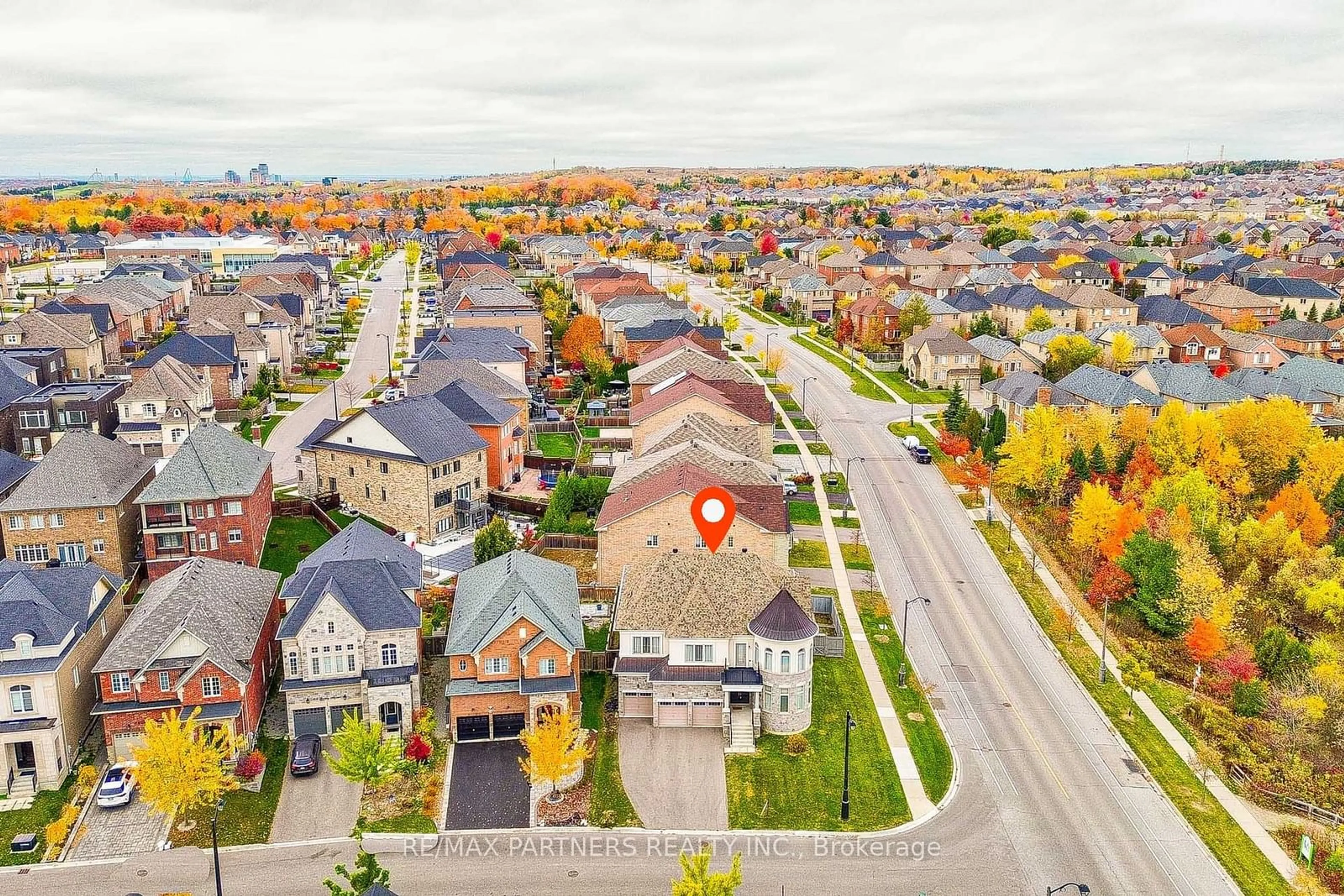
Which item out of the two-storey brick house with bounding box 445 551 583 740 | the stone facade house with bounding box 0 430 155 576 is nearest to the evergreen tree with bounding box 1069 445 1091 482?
the two-storey brick house with bounding box 445 551 583 740

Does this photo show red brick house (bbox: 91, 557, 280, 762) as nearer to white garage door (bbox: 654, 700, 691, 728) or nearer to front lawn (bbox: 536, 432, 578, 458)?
white garage door (bbox: 654, 700, 691, 728)

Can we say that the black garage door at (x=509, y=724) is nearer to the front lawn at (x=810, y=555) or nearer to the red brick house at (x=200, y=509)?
the red brick house at (x=200, y=509)

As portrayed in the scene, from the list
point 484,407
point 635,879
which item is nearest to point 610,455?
point 484,407

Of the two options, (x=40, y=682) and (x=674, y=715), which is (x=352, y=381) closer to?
(x=40, y=682)

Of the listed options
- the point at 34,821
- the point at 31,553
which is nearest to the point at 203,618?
the point at 34,821

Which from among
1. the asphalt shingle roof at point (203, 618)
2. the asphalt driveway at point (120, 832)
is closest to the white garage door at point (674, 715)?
the asphalt shingle roof at point (203, 618)
